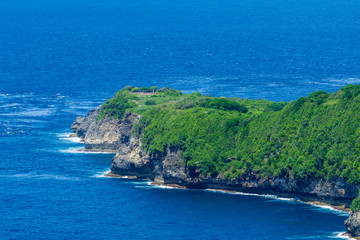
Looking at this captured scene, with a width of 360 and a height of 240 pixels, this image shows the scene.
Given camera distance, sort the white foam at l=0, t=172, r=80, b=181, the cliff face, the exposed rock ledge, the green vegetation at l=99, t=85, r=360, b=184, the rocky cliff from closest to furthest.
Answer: the exposed rock ledge → the cliff face → the rocky cliff → the green vegetation at l=99, t=85, r=360, b=184 → the white foam at l=0, t=172, r=80, b=181

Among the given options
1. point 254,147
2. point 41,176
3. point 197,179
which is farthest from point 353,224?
point 41,176

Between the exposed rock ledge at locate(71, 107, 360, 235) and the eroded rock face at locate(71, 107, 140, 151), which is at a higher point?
the eroded rock face at locate(71, 107, 140, 151)

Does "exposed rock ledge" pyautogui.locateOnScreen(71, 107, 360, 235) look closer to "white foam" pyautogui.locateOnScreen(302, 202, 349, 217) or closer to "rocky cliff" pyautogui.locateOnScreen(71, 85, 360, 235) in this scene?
"rocky cliff" pyautogui.locateOnScreen(71, 85, 360, 235)

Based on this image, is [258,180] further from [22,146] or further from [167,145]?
[22,146]

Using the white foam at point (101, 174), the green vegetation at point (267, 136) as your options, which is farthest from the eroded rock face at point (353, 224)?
the white foam at point (101, 174)

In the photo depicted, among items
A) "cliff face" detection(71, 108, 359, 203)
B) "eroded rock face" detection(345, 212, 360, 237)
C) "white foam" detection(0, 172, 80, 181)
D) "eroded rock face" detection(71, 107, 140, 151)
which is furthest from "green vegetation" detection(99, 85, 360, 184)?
"eroded rock face" detection(71, 107, 140, 151)

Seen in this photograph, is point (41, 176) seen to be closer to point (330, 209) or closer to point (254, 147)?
point (254, 147)
